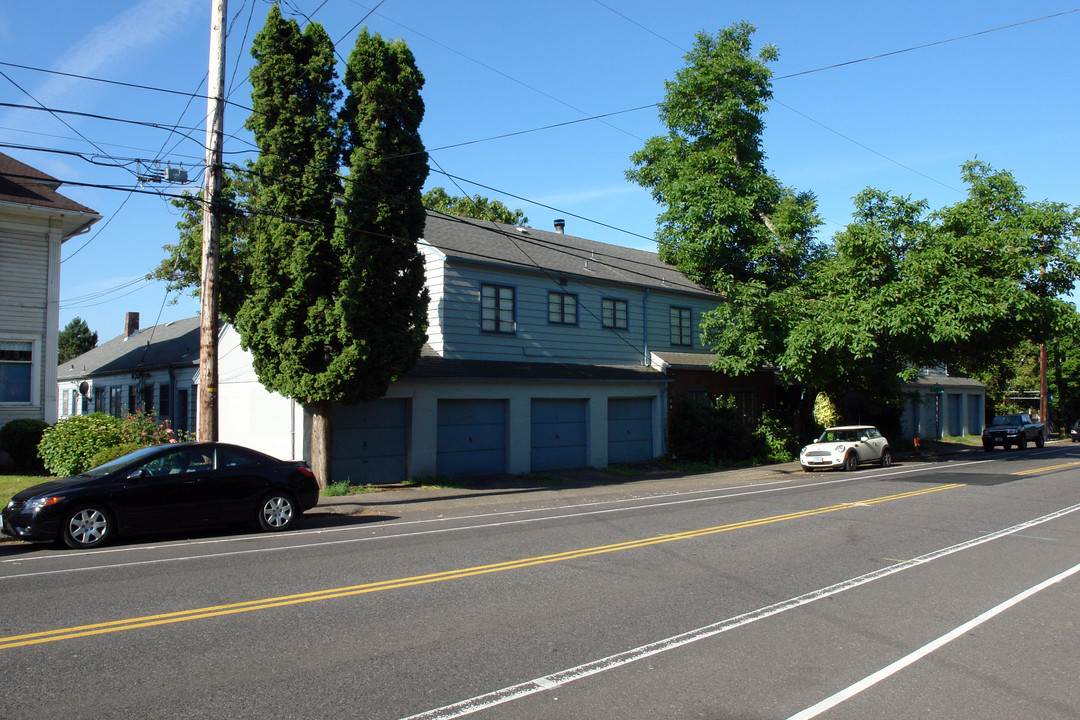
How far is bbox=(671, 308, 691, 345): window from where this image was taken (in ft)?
96.8

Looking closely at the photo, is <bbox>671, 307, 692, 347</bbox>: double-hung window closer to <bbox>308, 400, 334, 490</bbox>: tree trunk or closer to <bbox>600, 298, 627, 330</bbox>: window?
<bbox>600, 298, 627, 330</bbox>: window

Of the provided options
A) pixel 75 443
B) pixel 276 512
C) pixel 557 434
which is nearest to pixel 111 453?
pixel 75 443

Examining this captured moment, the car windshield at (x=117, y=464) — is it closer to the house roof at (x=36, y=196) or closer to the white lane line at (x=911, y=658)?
the white lane line at (x=911, y=658)

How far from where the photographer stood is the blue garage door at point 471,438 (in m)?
21.0

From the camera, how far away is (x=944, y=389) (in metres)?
45.8

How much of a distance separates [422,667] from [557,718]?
133 centimetres

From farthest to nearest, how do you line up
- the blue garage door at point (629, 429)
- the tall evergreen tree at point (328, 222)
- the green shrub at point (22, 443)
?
the blue garage door at point (629, 429), the green shrub at point (22, 443), the tall evergreen tree at point (328, 222)

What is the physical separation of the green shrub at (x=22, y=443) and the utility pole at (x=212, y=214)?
819cm

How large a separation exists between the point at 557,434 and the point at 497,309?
4261 mm

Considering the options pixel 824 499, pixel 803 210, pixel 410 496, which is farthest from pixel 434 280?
pixel 803 210

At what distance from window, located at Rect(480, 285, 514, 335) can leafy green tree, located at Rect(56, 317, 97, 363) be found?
3125 inches

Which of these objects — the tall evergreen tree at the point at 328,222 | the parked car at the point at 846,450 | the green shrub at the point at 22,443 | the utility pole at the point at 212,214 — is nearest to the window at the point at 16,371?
the green shrub at the point at 22,443

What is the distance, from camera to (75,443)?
55.9ft

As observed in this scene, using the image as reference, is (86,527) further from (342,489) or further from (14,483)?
(14,483)
